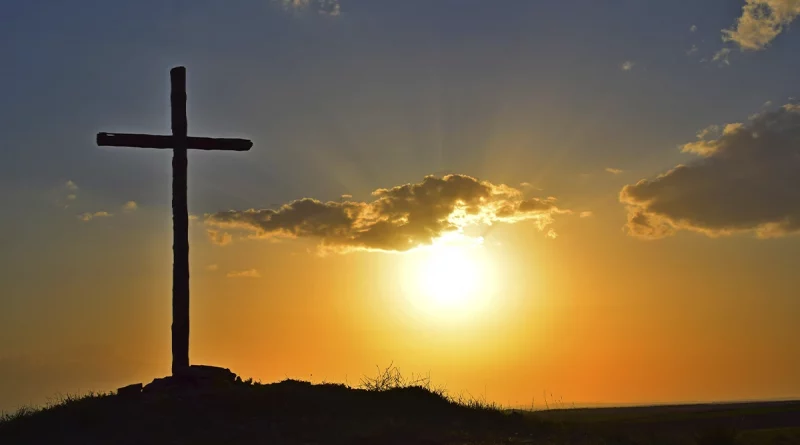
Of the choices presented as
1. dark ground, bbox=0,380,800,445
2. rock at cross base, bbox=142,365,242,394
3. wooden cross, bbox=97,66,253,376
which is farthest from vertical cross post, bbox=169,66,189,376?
dark ground, bbox=0,380,800,445

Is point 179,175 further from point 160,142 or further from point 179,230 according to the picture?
point 179,230

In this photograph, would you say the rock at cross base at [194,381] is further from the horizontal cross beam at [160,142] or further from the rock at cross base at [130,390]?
the horizontal cross beam at [160,142]

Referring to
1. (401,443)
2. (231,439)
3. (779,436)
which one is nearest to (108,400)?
(231,439)

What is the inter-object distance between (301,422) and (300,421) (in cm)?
8

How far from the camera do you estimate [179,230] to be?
19969mm

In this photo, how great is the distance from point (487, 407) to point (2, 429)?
37.4 feet

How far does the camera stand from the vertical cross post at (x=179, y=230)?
1928 centimetres

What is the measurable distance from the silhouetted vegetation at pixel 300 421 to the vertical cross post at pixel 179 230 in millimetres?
1422

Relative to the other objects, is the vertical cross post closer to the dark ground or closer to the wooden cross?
the wooden cross

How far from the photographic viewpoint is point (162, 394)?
1783 centimetres

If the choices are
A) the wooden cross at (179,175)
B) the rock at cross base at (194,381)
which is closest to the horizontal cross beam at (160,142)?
the wooden cross at (179,175)

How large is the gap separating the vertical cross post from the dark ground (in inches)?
60.7

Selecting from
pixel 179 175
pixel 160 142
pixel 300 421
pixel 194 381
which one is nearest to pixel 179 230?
pixel 179 175

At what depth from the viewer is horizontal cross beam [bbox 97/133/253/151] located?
20.3 metres
